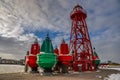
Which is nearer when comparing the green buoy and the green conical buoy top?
the green buoy

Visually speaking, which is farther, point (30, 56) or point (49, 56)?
point (30, 56)

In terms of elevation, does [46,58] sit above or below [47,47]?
below

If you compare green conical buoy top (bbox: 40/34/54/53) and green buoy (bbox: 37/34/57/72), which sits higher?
green conical buoy top (bbox: 40/34/54/53)

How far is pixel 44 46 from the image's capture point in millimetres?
31734

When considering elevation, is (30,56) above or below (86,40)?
below

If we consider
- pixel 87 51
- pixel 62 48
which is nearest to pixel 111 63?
pixel 87 51

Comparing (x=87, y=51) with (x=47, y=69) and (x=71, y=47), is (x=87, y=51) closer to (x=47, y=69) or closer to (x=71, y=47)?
(x=71, y=47)

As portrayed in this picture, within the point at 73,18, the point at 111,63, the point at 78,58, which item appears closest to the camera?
the point at 78,58

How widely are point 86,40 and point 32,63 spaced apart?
16.7 m

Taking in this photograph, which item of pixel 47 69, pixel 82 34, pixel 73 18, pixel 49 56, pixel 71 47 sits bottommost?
pixel 47 69

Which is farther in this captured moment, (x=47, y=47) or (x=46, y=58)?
(x=47, y=47)

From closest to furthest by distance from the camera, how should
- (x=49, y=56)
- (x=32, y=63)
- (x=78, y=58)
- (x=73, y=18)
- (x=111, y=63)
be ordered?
(x=49, y=56)
(x=32, y=63)
(x=78, y=58)
(x=73, y=18)
(x=111, y=63)

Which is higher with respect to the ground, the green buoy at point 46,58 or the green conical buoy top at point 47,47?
the green conical buoy top at point 47,47

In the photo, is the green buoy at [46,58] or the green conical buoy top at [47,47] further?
the green conical buoy top at [47,47]
